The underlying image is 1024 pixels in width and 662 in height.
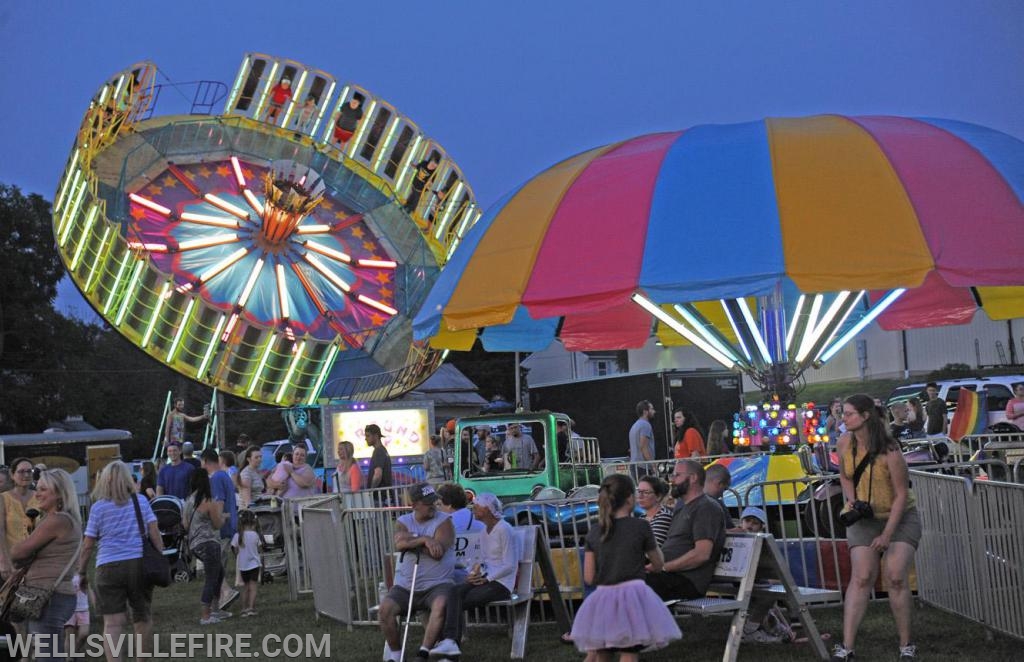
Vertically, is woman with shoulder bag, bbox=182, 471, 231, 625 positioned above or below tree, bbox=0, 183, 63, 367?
below

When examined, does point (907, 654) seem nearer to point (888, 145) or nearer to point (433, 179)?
point (888, 145)

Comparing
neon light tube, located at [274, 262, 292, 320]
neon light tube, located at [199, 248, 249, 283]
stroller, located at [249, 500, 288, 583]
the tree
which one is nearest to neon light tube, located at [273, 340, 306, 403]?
neon light tube, located at [274, 262, 292, 320]

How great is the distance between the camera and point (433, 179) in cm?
3488

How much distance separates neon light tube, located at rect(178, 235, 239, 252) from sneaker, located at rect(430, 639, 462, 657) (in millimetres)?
23044

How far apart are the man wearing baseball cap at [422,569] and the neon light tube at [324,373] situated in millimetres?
22316

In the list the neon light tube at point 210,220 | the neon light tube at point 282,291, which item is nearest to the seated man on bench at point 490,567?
the neon light tube at point 210,220

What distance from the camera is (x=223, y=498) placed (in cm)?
1285

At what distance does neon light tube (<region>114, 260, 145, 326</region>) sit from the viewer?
27781 millimetres

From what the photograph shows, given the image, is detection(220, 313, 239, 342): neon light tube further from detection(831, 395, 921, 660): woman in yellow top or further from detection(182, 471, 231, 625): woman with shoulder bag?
detection(831, 395, 921, 660): woman in yellow top

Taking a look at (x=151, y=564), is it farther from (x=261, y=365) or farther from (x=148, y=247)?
(x=261, y=365)

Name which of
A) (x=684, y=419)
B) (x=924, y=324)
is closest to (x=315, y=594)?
(x=684, y=419)

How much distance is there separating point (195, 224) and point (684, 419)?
17.4 m

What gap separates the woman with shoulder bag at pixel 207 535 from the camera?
1215 centimetres

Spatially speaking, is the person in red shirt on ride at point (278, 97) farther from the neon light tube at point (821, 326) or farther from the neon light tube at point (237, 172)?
the neon light tube at point (821, 326)
